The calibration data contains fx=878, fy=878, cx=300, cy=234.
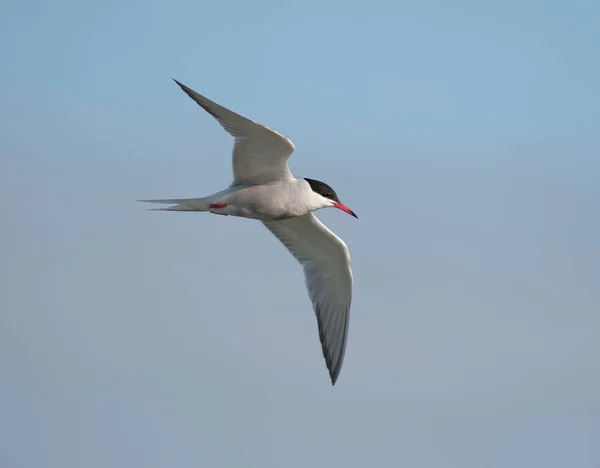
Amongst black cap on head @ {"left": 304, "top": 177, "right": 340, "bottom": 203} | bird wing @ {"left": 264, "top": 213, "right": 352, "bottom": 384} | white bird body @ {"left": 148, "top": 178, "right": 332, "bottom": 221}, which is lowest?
bird wing @ {"left": 264, "top": 213, "right": 352, "bottom": 384}

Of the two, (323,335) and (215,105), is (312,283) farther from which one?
(215,105)

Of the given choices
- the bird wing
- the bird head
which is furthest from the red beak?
the bird wing

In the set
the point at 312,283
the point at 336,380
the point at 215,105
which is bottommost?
the point at 336,380

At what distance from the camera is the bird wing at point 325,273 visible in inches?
509

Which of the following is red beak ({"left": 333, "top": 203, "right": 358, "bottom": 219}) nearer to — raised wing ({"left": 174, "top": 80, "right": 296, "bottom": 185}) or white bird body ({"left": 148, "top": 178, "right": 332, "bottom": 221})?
white bird body ({"left": 148, "top": 178, "right": 332, "bottom": 221})

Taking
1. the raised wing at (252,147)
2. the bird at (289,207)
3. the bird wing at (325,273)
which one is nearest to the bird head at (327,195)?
the bird at (289,207)

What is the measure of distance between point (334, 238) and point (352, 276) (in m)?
0.70

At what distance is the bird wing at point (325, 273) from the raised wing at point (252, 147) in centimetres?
144

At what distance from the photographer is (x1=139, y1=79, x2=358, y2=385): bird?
10.9 m

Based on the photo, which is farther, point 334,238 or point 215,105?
point 334,238

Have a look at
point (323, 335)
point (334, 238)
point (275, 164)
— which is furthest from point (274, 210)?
point (323, 335)

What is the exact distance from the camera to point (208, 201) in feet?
37.8

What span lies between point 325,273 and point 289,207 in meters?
1.92

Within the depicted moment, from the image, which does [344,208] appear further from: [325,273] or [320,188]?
[325,273]
